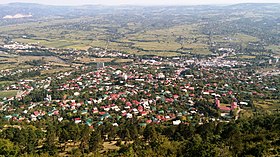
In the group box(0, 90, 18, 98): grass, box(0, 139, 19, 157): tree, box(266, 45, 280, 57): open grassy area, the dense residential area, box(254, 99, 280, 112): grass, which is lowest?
box(0, 90, 18, 98): grass

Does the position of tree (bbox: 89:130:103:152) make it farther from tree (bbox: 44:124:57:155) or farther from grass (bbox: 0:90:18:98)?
grass (bbox: 0:90:18:98)

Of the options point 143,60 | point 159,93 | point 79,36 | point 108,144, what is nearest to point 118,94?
point 159,93

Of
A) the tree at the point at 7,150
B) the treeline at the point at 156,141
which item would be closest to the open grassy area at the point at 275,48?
the treeline at the point at 156,141

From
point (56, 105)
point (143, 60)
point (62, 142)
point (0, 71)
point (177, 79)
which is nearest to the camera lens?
point (62, 142)

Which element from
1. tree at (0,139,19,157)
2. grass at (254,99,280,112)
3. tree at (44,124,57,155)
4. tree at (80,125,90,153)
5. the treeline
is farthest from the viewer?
grass at (254,99,280,112)

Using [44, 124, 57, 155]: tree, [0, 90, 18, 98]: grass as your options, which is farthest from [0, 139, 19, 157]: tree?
[0, 90, 18, 98]: grass

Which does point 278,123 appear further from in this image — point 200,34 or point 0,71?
point 200,34

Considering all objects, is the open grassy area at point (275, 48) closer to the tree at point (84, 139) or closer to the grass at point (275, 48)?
the grass at point (275, 48)
